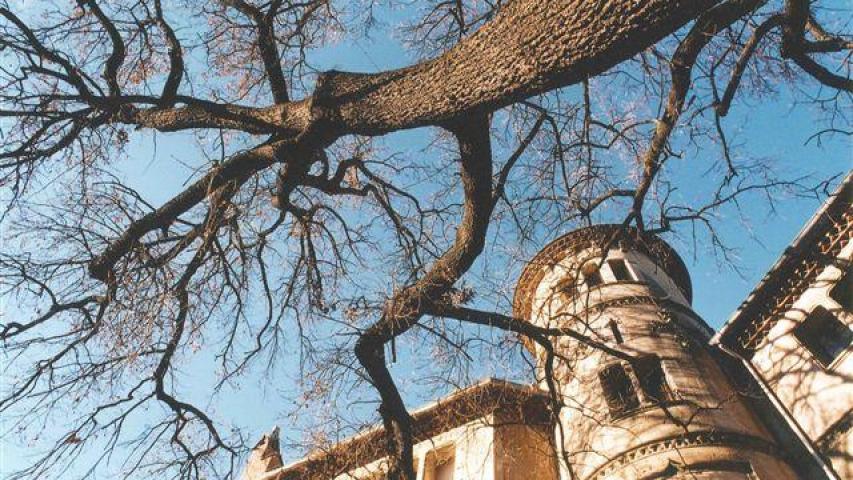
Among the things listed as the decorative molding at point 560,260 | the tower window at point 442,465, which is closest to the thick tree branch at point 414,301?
the tower window at point 442,465

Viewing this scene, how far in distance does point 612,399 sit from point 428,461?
17.0 feet

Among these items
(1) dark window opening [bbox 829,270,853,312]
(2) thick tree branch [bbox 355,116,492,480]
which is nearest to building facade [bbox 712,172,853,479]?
(1) dark window opening [bbox 829,270,853,312]

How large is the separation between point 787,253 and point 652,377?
165 inches

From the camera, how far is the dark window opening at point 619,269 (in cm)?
1746

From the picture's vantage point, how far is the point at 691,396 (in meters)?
12.2

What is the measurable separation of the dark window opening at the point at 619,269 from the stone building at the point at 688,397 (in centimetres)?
176

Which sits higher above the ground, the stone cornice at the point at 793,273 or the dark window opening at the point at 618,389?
the stone cornice at the point at 793,273

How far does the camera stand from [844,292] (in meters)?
11.2

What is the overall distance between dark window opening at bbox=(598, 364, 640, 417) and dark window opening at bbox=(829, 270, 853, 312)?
15.0 ft

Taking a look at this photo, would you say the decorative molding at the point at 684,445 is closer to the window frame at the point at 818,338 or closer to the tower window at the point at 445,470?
the window frame at the point at 818,338

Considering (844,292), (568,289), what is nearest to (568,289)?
(568,289)

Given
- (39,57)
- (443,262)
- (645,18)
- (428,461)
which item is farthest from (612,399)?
(39,57)

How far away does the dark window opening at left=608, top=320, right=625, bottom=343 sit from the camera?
14.3 meters

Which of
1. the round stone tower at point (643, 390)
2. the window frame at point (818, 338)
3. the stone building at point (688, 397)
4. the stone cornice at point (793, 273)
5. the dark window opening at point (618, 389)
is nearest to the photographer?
the round stone tower at point (643, 390)
